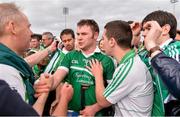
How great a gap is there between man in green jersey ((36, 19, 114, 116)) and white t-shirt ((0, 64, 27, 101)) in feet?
4.85

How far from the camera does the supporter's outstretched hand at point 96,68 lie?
326 centimetres

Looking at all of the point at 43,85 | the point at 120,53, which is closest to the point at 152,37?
the point at 120,53

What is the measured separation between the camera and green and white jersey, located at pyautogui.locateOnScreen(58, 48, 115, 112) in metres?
3.52

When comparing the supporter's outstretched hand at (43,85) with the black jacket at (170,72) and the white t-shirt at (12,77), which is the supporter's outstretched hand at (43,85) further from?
the black jacket at (170,72)

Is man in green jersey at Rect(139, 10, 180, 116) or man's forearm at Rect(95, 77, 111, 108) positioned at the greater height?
man in green jersey at Rect(139, 10, 180, 116)

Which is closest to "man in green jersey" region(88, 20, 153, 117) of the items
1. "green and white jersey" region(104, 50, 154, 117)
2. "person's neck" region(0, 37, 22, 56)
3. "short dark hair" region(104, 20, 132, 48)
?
"green and white jersey" region(104, 50, 154, 117)

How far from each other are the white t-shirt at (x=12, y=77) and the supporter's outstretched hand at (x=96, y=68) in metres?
1.40

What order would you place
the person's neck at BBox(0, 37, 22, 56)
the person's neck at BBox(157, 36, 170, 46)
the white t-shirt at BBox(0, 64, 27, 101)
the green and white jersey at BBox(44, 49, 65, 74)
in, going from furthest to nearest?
the green and white jersey at BBox(44, 49, 65, 74)
the person's neck at BBox(157, 36, 170, 46)
the person's neck at BBox(0, 37, 22, 56)
the white t-shirt at BBox(0, 64, 27, 101)

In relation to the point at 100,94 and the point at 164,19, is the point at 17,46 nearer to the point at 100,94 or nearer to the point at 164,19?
the point at 100,94

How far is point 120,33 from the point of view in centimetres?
311

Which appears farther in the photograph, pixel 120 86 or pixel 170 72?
pixel 120 86

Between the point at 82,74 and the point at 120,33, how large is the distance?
0.75 metres

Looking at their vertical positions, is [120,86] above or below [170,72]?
below

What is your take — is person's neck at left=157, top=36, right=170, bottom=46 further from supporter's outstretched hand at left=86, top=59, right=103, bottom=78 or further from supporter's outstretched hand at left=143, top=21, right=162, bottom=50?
supporter's outstretched hand at left=86, top=59, right=103, bottom=78
